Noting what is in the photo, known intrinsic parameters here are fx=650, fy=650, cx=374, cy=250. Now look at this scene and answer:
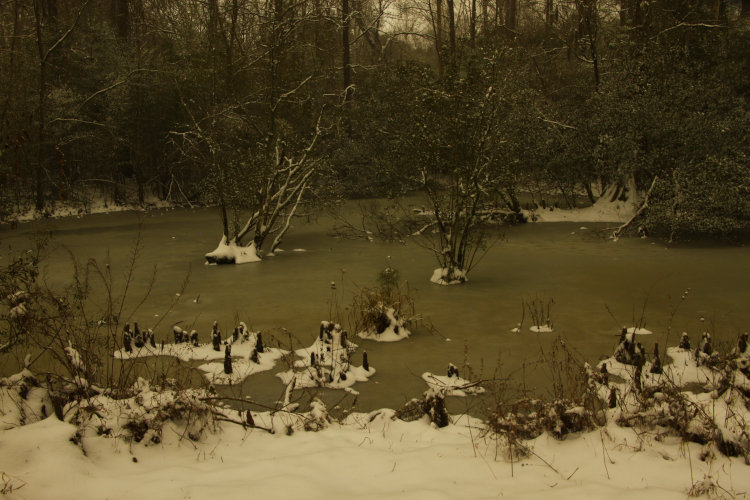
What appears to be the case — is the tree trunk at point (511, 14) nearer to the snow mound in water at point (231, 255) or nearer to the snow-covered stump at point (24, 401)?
the snow mound in water at point (231, 255)

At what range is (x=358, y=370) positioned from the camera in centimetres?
663

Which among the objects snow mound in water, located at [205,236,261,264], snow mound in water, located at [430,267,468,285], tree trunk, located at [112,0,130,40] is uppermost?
tree trunk, located at [112,0,130,40]

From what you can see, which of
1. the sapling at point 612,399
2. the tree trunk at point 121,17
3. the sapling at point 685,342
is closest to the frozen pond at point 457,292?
the sapling at point 685,342

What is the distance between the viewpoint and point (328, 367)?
652 cm

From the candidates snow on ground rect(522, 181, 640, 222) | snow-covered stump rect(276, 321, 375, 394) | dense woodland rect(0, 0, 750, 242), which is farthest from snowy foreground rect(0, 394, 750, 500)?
snow on ground rect(522, 181, 640, 222)

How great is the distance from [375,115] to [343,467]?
2042 cm

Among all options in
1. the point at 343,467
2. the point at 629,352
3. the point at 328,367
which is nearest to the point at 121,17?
the point at 328,367

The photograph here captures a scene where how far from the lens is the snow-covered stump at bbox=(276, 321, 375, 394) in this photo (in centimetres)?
623

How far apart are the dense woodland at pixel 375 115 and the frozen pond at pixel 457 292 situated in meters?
1.32

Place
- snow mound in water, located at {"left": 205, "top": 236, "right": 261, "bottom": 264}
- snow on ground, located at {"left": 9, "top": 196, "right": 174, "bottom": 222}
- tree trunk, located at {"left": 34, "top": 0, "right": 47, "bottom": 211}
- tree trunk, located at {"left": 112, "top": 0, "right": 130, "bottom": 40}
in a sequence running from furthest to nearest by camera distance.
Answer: tree trunk, located at {"left": 112, "top": 0, "right": 130, "bottom": 40}
snow on ground, located at {"left": 9, "top": 196, "right": 174, "bottom": 222}
tree trunk, located at {"left": 34, "top": 0, "right": 47, "bottom": 211}
snow mound in water, located at {"left": 205, "top": 236, "right": 261, "bottom": 264}

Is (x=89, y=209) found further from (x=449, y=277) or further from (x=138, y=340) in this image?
(x=138, y=340)

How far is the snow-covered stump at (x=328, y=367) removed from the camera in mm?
6230

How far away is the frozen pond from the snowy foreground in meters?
1.51

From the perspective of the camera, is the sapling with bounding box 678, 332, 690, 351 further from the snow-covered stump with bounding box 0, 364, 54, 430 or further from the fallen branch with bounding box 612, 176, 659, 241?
the fallen branch with bounding box 612, 176, 659, 241
